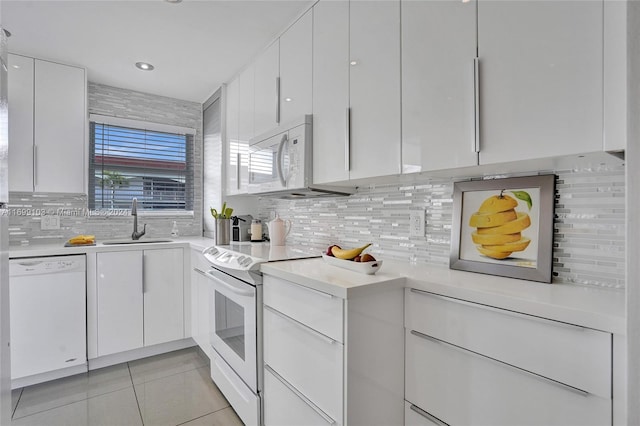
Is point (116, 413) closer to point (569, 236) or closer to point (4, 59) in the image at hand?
point (4, 59)

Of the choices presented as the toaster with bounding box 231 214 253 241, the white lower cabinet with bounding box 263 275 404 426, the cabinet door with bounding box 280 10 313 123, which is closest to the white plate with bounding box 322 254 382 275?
the white lower cabinet with bounding box 263 275 404 426

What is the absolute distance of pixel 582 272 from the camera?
3.70 ft

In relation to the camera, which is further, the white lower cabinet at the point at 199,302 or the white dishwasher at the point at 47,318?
the white lower cabinet at the point at 199,302

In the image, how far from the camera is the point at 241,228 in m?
3.04

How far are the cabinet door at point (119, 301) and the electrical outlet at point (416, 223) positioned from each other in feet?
7.48

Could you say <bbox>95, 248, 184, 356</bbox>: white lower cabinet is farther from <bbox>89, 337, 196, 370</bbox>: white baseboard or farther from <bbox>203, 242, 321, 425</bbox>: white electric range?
<bbox>203, 242, 321, 425</bbox>: white electric range

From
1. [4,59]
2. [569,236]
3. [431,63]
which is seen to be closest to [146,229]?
[4,59]

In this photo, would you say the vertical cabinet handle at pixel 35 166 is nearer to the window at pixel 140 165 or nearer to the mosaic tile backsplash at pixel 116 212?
the mosaic tile backsplash at pixel 116 212

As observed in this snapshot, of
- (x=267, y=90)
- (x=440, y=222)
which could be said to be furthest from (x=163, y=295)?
(x=440, y=222)

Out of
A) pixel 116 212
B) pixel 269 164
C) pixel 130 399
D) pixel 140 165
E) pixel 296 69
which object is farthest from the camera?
pixel 140 165

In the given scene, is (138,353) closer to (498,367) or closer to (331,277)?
(331,277)

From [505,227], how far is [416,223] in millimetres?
445

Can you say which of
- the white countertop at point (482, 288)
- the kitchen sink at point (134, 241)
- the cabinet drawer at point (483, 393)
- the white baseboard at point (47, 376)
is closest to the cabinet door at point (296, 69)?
the white countertop at point (482, 288)

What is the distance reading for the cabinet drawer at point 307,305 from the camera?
3.93 ft
